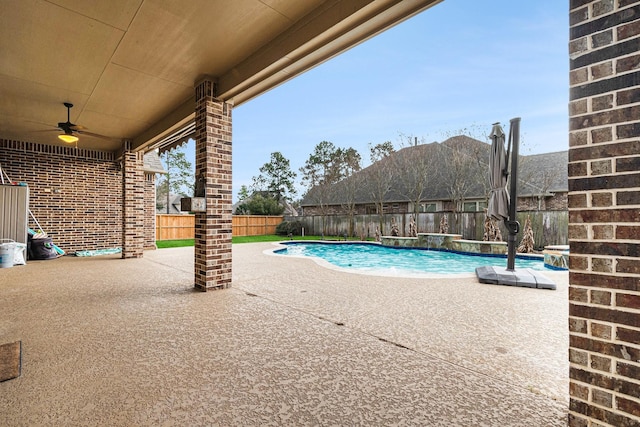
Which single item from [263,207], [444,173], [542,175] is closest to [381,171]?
[444,173]

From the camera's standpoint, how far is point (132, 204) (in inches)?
321

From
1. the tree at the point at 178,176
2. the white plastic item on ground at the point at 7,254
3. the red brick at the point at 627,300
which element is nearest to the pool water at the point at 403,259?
the red brick at the point at 627,300

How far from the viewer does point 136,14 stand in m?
2.98

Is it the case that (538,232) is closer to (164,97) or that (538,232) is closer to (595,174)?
(595,174)

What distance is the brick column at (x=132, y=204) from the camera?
8039 millimetres

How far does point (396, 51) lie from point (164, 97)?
1616 cm

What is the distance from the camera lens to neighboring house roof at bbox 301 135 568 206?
549 inches

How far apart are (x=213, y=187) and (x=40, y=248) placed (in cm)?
660

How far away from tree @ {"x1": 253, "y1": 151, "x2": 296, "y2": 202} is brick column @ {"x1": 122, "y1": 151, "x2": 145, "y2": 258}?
2404cm

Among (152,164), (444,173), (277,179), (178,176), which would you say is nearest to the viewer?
(152,164)

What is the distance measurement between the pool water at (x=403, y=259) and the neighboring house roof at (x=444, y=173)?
14.9 feet

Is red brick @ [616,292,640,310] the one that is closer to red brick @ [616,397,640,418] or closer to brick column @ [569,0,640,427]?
brick column @ [569,0,640,427]

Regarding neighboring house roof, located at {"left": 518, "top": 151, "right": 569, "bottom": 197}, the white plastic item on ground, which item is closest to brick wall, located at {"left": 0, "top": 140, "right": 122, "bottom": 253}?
the white plastic item on ground

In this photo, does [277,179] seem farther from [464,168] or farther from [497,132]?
[497,132]
